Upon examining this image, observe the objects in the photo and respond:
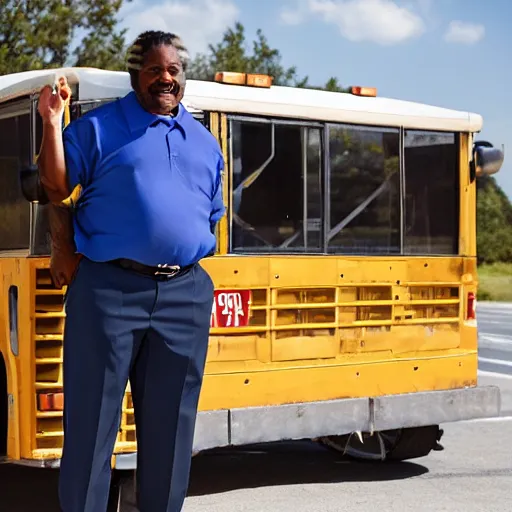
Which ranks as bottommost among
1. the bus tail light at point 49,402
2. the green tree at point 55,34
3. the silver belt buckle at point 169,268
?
the bus tail light at point 49,402

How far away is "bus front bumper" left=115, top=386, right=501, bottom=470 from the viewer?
6.45m

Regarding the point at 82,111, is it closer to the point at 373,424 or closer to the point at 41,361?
the point at 41,361

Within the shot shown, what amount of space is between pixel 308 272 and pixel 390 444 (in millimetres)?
1781

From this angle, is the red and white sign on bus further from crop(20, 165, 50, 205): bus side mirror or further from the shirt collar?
the shirt collar

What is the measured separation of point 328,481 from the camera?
7617 millimetres

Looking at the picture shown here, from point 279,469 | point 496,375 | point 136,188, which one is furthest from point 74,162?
point 496,375

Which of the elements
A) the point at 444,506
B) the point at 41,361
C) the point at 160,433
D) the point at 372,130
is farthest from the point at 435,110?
the point at 160,433

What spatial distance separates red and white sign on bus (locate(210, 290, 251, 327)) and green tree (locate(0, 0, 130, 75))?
19.1 meters

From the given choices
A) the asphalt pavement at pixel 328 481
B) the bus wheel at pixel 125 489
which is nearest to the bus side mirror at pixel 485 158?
the asphalt pavement at pixel 328 481

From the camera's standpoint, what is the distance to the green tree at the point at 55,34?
26016 millimetres

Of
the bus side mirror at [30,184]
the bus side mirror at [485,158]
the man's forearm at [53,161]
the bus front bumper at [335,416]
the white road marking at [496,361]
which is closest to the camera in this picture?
the man's forearm at [53,161]

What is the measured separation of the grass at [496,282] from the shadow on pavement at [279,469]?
118 feet

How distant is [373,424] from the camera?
714 centimetres

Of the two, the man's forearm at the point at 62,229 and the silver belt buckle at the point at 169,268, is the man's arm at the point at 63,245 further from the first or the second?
the silver belt buckle at the point at 169,268
